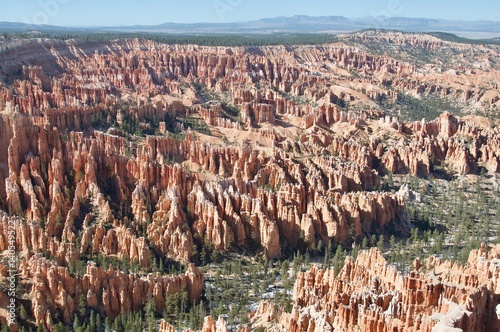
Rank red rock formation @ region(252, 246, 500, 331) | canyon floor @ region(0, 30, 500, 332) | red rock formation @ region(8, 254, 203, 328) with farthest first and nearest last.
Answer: red rock formation @ region(8, 254, 203, 328), canyon floor @ region(0, 30, 500, 332), red rock formation @ region(252, 246, 500, 331)

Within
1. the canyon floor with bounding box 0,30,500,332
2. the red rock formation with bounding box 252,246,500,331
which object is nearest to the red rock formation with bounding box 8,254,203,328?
the canyon floor with bounding box 0,30,500,332

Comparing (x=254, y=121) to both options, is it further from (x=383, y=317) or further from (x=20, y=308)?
(x=383, y=317)

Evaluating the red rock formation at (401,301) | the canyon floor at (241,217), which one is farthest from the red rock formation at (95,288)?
the red rock formation at (401,301)

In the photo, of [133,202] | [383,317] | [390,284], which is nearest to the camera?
[383,317]

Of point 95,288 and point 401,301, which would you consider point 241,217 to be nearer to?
point 95,288

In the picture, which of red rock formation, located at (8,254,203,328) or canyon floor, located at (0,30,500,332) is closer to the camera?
canyon floor, located at (0,30,500,332)

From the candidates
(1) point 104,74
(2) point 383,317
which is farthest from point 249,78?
(2) point 383,317

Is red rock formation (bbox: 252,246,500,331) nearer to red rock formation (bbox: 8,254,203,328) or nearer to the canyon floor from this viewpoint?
the canyon floor

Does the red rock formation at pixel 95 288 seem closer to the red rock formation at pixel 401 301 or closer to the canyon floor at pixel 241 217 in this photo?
the canyon floor at pixel 241 217
